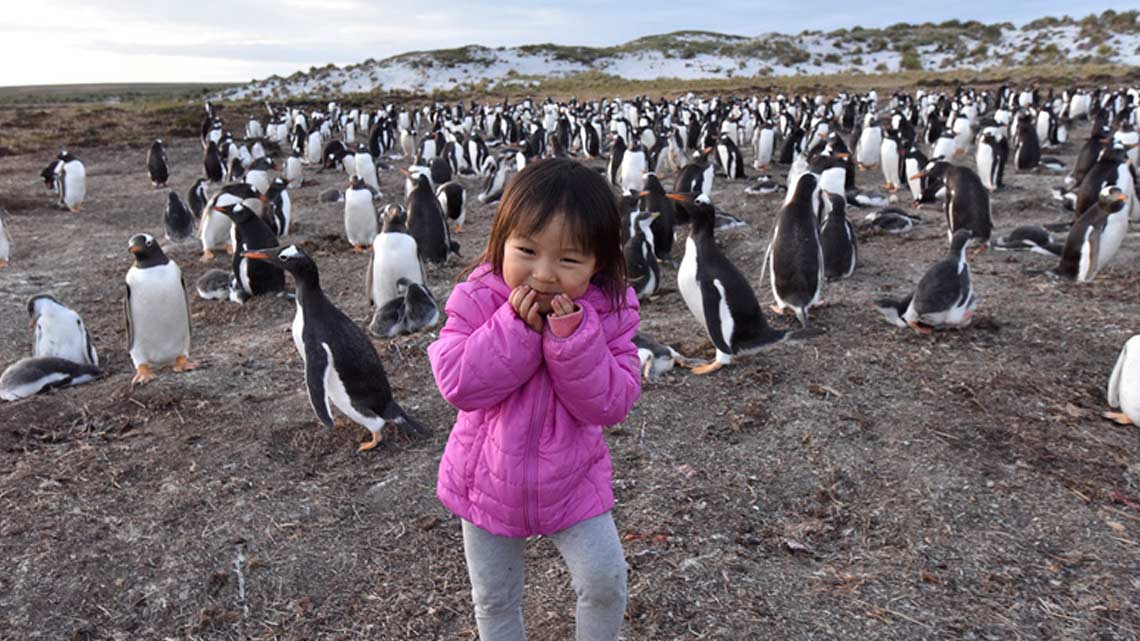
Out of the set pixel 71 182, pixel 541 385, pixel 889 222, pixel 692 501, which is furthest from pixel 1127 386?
pixel 71 182

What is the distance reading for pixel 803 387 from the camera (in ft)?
16.7

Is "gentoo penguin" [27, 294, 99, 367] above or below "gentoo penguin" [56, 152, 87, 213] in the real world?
below

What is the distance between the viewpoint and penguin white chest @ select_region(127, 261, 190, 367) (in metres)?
5.61

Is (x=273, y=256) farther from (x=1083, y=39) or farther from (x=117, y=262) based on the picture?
(x=1083, y=39)

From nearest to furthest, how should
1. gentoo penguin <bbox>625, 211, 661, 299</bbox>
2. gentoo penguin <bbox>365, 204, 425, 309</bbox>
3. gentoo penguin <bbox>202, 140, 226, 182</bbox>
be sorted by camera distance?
gentoo penguin <bbox>365, 204, 425, 309</bbox> < gentoo penguin <bbox>625, 211, 661, 299</bbox> < gentoo penguin <bbox>202, 140, 226, 182</bbox>

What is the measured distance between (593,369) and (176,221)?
10.8m

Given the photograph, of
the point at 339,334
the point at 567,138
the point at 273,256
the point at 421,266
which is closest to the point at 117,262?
the point at 421,266

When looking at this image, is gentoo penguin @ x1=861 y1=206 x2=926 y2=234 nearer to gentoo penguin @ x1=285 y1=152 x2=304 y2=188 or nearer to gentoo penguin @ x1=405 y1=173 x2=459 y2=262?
gentoo penguin @ x1=405 y1=173 x2=459 y2=262

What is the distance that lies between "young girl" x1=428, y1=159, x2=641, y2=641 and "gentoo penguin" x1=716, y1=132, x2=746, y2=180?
1353 cm

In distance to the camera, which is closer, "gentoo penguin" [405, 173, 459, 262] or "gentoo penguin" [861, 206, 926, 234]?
"gentoo penguin" [405, 173, 459, 262]

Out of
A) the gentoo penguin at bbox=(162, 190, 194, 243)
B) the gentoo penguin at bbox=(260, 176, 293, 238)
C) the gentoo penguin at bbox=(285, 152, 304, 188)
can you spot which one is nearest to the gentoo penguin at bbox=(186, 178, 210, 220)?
the gentoo penguin at bbox=(162, 190, 194, 243)

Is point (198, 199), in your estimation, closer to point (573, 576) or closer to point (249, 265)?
point (249, 265)

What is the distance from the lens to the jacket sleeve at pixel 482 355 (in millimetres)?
1776

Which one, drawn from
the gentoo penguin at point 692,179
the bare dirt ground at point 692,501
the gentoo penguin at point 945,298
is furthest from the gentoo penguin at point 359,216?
the gentoo penguin at point 945,298
